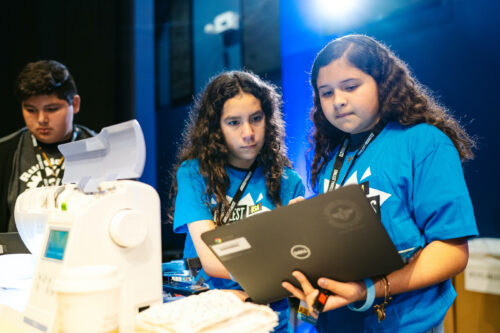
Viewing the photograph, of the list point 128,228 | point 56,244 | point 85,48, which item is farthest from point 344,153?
point 85,48

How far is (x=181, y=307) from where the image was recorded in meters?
0.81

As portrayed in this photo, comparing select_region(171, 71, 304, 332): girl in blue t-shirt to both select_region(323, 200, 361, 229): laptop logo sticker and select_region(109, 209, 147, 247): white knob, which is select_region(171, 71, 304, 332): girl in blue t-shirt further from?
select_region(323, 200, 361, 229): laptop logo sticker

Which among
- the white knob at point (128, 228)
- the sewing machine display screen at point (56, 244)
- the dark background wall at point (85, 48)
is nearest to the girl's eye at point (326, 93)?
the white knob at point (128, 228)

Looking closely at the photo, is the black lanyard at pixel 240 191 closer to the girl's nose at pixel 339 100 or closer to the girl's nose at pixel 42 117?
the girl's nose at pixel 339 100

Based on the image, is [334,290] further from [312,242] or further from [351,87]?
[351,87]

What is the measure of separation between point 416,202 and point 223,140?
0.80m

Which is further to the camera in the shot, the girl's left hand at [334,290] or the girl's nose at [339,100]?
the girl's nose at [339,100]

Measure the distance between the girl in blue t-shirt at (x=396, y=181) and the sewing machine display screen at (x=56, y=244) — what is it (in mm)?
496

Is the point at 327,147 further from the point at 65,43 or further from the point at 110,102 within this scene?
the point at 65,43

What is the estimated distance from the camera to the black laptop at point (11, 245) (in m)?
1.39

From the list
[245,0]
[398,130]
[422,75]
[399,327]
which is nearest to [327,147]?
[398,130]

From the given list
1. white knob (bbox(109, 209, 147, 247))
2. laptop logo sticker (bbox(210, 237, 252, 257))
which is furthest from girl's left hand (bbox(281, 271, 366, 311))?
white knob (bbox(109, 209, 147, 247))

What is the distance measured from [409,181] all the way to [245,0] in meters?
2.73

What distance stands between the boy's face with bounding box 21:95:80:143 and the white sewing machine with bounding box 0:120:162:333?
1.30 m
